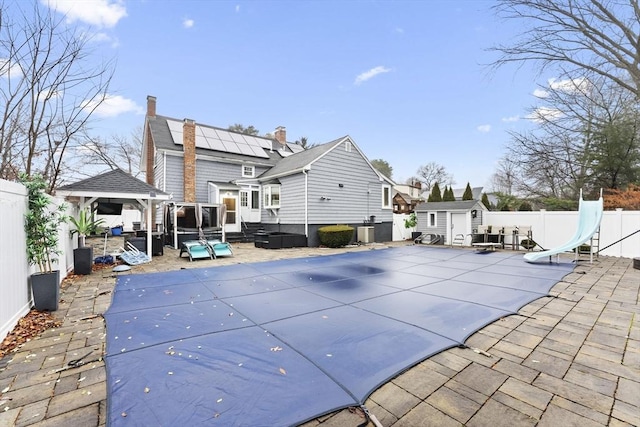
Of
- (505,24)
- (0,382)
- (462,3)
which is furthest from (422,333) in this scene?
(505,24)

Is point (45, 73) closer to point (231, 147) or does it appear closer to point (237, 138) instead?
point (231, 147)

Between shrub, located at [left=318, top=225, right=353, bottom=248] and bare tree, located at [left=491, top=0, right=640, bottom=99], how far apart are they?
9.33 metres

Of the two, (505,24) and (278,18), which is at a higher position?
(278,18)

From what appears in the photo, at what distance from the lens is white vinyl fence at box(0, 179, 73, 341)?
342cm

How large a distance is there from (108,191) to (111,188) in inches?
8.8

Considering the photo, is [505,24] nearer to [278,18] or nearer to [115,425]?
[278,18]

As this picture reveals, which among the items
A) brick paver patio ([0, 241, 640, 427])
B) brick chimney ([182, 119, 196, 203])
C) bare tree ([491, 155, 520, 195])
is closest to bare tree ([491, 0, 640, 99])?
bare tree ([491, 155, 520, 195])

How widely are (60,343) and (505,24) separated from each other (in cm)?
1518

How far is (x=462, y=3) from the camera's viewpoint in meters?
9.98

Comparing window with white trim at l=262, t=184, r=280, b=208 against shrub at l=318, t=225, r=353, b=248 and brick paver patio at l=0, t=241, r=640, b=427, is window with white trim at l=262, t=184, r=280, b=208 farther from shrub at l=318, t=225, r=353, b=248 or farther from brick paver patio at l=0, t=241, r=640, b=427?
brick paver patio at l=0, t=241, r=640, b=427

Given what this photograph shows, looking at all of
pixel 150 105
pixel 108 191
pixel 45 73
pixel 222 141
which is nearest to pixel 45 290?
pixel 108 191

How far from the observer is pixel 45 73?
694cm

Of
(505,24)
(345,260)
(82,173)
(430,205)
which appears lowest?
(345,260)

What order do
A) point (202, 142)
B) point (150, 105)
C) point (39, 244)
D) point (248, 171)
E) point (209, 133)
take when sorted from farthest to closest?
point (209, 133) < point (248, 171) < point (150, 105) < point (202, 142) < point (39, 244)
